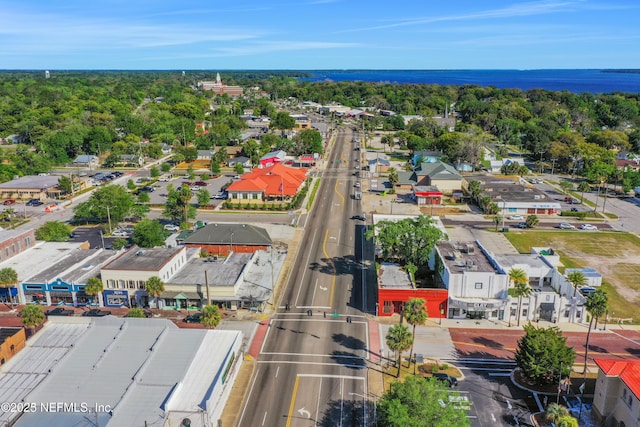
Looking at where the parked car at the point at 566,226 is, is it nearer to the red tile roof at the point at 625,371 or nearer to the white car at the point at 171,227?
the red tile roof at the point at 625,371

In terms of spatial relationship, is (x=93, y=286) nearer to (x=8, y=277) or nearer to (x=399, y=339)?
(x=8, y=277)

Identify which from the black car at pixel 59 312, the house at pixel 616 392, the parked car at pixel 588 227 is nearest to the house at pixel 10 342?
the black car at pixel 59 312

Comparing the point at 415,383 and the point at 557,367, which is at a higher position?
the point at 415,383

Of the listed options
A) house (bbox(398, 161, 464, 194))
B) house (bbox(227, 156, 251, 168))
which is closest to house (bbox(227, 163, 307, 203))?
house (bbox(398, 161, 464, 194))

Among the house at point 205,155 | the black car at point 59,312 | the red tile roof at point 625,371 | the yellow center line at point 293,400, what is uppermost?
the house at point 205,155

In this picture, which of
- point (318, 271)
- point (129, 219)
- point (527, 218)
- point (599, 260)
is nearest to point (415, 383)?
point (318, 271)

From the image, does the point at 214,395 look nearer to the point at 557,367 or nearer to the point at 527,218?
the point at 557,367
